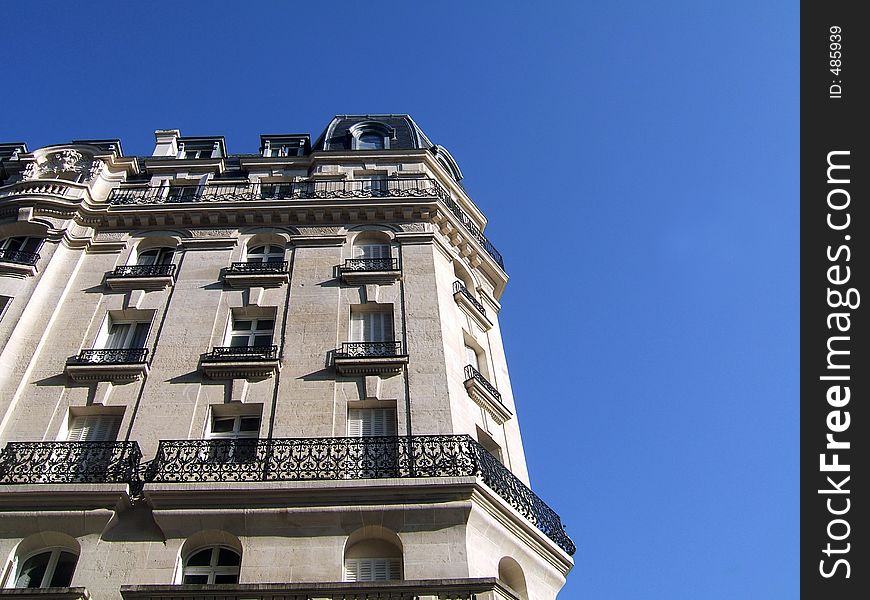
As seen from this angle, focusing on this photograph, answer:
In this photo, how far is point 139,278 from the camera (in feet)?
67.9

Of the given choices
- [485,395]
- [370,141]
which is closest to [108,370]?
[485,395]

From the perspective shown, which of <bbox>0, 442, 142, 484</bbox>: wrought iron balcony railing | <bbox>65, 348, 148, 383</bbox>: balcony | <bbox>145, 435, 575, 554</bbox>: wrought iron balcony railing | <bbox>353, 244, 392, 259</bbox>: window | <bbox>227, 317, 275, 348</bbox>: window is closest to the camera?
<bbox>145, 435, 575, 554</bbox>: wrought iron balcony railing

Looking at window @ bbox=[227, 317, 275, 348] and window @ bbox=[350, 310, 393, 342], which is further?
window @ bbox=[227, 317, 275, 348]

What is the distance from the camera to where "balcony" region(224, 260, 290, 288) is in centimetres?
2059

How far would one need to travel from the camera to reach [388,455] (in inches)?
589

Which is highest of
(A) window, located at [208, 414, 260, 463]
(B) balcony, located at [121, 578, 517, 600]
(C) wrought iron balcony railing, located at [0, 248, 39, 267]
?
(C) wrought iron balcony railing, located at [0, 248, 39, 267]

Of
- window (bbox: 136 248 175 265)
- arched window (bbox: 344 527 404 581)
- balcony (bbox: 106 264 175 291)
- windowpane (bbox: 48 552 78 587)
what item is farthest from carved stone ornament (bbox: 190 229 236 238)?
arched window (bbox: 344 527 404 581)

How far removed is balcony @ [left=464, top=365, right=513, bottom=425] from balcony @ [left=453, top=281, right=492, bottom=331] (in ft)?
8.53

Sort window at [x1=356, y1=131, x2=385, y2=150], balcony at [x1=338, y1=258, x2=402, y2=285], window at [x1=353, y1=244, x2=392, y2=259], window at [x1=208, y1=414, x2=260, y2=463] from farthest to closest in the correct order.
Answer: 1. window at [x1=356, y1=131, x2=385, y2=150]
2. window at [x1=353, y1=244, x2=392, y2=259]
3. balcony at [x1=338, y1=258, x2=402, y2=285]
4. window at [x1=208, y1=414, x2=260, y2=463]

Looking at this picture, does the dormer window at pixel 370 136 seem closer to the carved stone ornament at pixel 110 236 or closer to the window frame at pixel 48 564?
the carved stone ornament at pixel 110 236

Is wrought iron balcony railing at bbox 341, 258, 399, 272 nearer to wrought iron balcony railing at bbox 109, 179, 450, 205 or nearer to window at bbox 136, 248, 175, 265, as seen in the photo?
wrought iron balcony railing at bbox 109, 179, 450, 205

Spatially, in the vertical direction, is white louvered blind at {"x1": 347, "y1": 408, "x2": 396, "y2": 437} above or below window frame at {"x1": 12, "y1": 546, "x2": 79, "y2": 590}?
above
